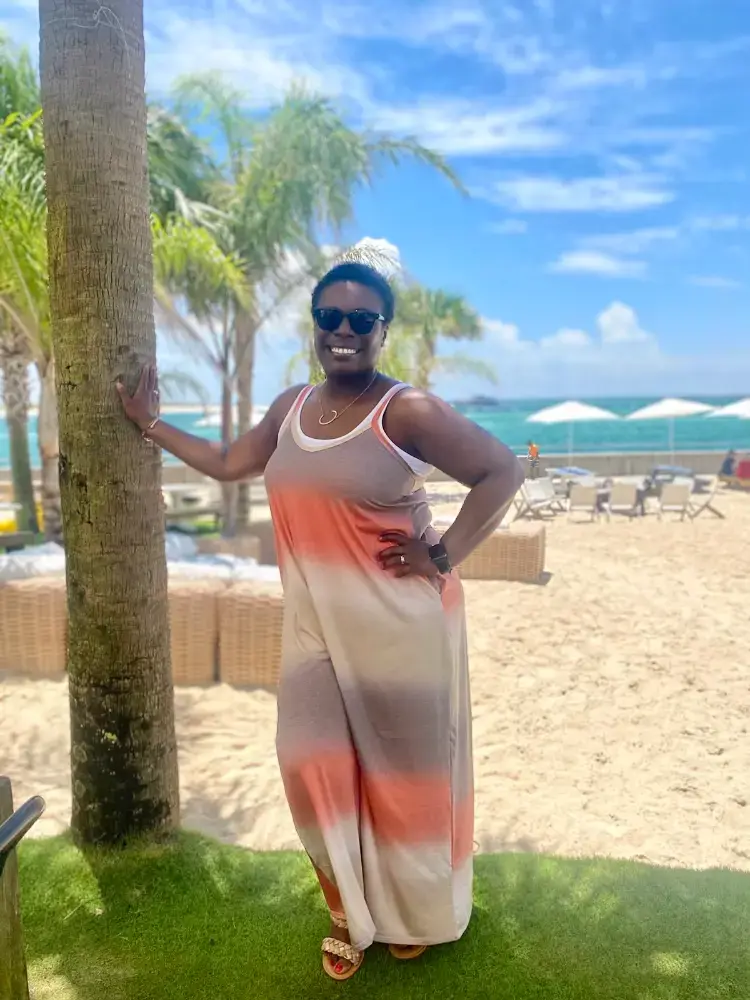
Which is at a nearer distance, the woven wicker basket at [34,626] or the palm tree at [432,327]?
the woven wicker basket at [34,626]

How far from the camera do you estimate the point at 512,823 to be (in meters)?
3.93

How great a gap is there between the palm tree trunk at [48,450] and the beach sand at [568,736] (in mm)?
3711

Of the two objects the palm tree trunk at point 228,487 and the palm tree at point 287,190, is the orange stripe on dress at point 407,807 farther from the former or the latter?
the palm tree at point 287,190

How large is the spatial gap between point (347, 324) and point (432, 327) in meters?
25.4

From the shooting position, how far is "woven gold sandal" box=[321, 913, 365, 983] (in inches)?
88.7

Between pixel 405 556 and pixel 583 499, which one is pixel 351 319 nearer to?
pixel 405 556

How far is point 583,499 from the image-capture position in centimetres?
1414

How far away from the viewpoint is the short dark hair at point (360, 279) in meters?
2.04

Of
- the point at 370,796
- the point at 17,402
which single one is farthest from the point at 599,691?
the point at 17,402

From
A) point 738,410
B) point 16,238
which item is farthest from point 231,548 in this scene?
point 738,410

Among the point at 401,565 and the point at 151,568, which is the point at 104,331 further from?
the point at 401,565

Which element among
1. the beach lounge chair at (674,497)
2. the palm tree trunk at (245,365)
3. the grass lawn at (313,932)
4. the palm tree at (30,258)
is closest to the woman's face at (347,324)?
the grass lawn at (313,932)

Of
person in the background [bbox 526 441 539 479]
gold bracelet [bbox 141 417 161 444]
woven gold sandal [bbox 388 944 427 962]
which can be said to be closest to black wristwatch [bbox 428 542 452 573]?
person in the background [bbox 526 441 539 479]

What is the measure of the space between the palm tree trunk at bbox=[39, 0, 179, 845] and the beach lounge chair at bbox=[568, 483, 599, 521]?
12.1m
